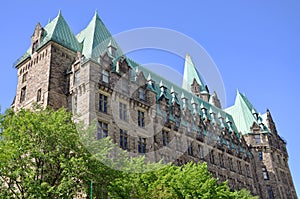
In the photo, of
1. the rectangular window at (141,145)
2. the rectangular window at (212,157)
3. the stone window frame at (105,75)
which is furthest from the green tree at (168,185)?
the rectangular window at (212,157)

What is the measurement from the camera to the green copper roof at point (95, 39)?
131 feet

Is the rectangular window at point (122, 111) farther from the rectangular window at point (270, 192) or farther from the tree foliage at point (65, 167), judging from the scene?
the rectangular window at point (270, 192)

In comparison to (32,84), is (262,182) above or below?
below

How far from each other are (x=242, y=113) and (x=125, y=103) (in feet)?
116

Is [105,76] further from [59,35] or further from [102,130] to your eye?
[59,35]

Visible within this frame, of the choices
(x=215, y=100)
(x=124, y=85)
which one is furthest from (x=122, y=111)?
(x=215, y=100)

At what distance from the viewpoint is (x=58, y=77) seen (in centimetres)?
3781

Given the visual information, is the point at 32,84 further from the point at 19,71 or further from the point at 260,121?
the point at 260,121

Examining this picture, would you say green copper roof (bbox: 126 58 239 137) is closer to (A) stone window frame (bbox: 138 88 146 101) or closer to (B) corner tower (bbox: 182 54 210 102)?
(A) stone window frame (bbox: 138 88 146 101)

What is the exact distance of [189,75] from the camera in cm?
7856

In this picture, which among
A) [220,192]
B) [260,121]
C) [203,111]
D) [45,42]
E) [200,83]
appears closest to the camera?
[220,192]

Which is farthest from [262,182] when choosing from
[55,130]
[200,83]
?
[55,130]

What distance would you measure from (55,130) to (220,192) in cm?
1419

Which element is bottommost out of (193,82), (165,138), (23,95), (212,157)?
(165,138)
